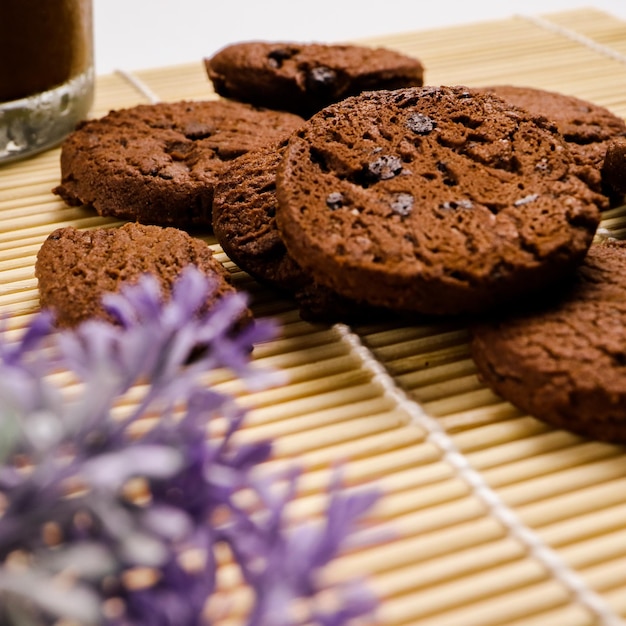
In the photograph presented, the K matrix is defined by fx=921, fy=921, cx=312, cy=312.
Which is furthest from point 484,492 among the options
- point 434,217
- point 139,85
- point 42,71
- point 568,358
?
point 139,85

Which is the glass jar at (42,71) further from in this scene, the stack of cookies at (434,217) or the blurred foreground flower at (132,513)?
the blurred foreground flower at (132,513)

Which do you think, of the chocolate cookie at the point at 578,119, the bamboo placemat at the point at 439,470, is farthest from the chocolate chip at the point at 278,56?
the bamboo placemat at the point at 439,470

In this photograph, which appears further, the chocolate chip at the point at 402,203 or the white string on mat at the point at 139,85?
the white string on mat at the point at 139,85

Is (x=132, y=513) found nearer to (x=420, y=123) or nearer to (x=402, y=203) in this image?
(x=402, y=203)

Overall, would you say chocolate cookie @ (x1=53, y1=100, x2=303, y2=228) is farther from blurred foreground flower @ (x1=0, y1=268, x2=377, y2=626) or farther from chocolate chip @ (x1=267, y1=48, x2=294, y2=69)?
blurred foreground flower @ (x1=0, y1=268, x2=377, y2=626)

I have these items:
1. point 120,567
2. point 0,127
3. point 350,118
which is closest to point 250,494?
point 120,567
